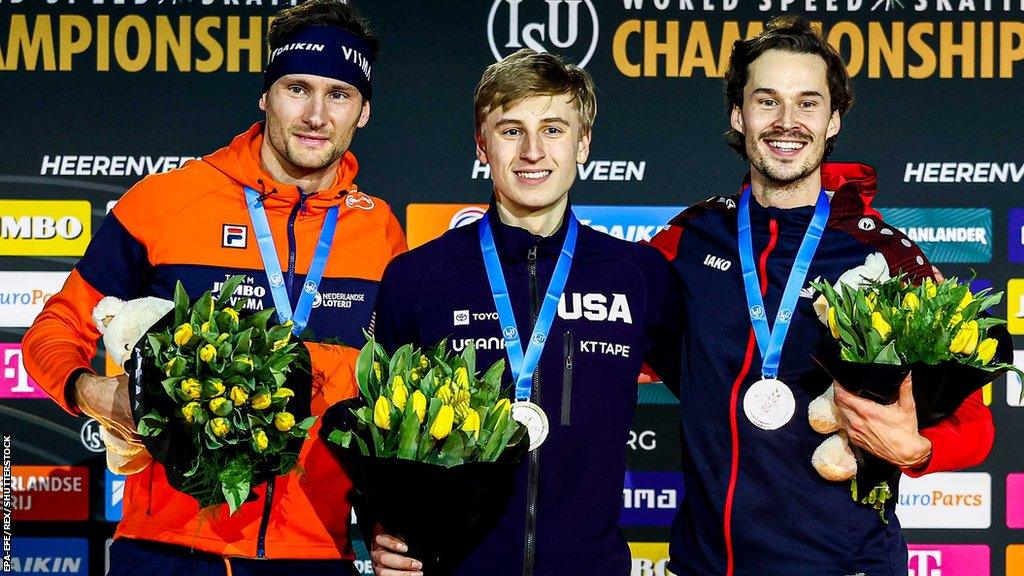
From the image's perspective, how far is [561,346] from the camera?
2324 millimetres

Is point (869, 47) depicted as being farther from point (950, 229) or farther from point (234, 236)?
point (234, 236)

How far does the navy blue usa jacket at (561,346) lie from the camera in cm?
223

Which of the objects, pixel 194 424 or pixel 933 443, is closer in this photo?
pixel 194 424

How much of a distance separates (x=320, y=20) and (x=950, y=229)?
2539 millimetres

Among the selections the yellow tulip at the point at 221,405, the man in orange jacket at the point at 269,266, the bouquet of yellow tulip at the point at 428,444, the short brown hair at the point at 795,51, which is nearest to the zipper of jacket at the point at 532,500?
the bouquet of yellow tulip at the point at 428,444

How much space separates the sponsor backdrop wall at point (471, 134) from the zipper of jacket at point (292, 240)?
138 cm

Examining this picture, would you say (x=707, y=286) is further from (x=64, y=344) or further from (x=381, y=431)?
(x=64, y=344)

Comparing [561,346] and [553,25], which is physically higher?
[553,25]

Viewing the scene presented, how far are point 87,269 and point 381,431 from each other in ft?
3.68

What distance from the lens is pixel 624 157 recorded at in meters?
4.14

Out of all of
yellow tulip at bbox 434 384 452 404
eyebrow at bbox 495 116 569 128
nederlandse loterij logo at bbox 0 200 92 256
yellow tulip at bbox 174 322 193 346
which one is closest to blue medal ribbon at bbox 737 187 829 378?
eyebrow at bbox 495 116 569 128

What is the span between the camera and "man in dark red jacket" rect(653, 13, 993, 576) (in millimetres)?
2404

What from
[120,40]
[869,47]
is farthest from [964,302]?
[120,40]

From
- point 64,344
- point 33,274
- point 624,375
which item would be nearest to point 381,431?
point 624,375
